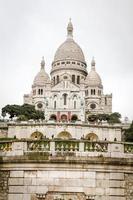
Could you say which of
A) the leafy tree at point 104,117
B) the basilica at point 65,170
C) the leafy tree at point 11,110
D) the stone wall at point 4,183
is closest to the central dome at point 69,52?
the leafy tree at point 104,117

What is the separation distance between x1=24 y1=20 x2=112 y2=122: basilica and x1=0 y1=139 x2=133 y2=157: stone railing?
11383cm

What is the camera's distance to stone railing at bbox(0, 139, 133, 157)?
1975 centimetres

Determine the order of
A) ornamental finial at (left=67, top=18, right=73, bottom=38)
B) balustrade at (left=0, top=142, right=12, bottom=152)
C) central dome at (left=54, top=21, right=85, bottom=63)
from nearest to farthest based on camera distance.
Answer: balustrade at (left=0, top=142, right=12, bottom=152), central dome at (left=54, top=21, right=85, bottom=63), ornamental finial at (left=67, top=18, right=73, bottom=38)

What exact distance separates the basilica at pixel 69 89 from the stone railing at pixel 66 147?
114m

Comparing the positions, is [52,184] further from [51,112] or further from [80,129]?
[51,112]

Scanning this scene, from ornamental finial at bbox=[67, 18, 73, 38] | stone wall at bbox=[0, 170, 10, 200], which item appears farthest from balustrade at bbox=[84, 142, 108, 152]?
ornamental finial at bbox=[67, 18, 73, 38]

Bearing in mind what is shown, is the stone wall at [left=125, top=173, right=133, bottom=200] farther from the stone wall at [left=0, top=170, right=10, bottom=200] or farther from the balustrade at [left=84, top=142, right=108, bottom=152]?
the stone wall at [left=0, top=170, right=10, bottom=200]

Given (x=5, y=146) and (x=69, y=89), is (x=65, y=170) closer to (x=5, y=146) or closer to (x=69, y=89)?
(x=5, y=146)

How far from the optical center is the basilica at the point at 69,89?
459 feet

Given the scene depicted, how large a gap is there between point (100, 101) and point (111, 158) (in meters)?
132

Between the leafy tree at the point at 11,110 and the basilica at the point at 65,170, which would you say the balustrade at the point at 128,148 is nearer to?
the basilica at the point at 65,170

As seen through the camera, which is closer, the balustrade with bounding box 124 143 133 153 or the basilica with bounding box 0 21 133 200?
the basilica with bounding box 0 21 133 200

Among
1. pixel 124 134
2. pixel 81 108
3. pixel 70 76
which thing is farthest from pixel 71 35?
pixel 124 134

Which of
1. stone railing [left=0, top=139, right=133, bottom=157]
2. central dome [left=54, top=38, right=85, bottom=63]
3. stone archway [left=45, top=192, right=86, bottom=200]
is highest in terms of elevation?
central dome [left=54, top=38, right=85, bottom=63]
